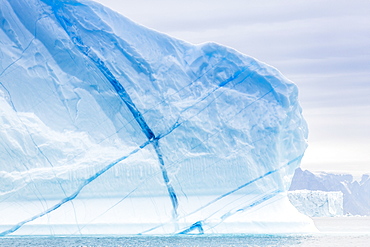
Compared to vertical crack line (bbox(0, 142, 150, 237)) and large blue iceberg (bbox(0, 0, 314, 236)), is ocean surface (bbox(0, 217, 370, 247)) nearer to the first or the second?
large blue iceberg (bbox(0, 0, 314, 236))

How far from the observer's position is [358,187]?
307 ft

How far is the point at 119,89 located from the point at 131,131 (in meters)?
0.93

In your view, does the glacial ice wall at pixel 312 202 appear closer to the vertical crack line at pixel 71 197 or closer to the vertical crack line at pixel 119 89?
the vertical crack line at pixel 119 89

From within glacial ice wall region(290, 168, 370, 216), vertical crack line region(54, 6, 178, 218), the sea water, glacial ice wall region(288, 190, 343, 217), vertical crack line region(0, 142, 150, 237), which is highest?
vertical crack line region(54, 6, 178, 218)

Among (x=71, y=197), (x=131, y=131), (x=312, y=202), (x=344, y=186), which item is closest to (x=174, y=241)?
(x=71, y=197)

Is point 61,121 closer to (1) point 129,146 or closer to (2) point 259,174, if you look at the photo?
(1) point 129,146

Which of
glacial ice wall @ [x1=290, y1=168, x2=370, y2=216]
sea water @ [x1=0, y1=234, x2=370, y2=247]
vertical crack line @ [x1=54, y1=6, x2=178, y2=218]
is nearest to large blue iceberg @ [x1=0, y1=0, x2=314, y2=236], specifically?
vertical crack line @ [x1=54, y1=6, x2=178, y2=218]

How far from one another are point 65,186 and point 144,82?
108 inches

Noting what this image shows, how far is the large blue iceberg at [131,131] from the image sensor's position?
50.0 feet

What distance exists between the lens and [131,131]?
15500mm

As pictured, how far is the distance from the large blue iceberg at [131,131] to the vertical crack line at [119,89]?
2 cm

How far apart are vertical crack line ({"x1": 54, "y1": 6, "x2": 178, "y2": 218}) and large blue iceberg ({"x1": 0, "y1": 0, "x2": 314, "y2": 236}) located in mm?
21

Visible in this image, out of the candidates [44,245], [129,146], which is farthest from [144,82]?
[44,245]

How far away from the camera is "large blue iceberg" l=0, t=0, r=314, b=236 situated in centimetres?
1523
